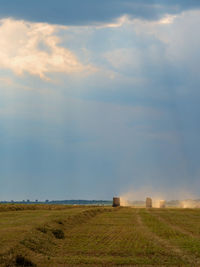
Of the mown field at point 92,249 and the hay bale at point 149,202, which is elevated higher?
the hay bale at point 149,202

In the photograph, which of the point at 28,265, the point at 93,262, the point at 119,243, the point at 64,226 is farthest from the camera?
the point at 64,226

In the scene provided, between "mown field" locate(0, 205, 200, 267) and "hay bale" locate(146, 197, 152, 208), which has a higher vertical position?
"hay bale" locate(146, 197, 152, 208)

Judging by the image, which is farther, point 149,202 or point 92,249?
point 149,202

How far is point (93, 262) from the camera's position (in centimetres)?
2244

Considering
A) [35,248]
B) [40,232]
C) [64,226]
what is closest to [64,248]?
[35,248]

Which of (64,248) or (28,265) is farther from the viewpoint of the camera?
(64,248)

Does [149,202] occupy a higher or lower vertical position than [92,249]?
higher

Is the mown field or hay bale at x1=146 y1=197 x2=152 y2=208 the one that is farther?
hay bale at x1=146 y1=197 x2=152 y2=208

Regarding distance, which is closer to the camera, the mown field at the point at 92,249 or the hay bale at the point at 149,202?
the mown field at the point at 92,249

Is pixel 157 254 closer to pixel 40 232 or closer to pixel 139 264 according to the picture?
pixel 139 264

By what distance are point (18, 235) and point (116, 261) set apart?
30.3ft

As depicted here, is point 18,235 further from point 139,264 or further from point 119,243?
point 139,264

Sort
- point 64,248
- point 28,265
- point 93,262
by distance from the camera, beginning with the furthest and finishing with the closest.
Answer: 1. point 64,248
2. point 93,262
3. point 28,265

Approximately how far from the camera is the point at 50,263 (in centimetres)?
2200
